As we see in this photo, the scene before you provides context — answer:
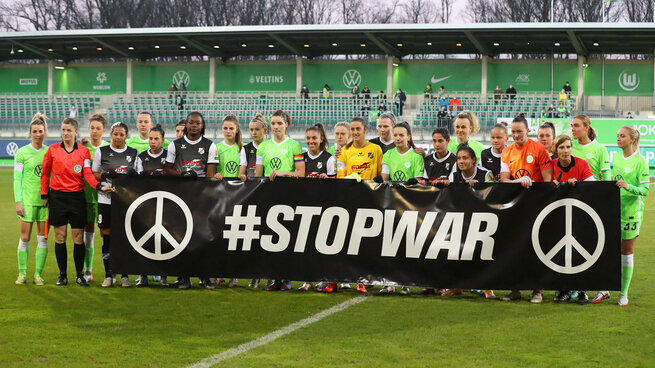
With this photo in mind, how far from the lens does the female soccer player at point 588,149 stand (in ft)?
24.5

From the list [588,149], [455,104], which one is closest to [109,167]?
[588,149]

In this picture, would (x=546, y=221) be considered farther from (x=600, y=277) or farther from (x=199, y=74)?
(x=199, y=74)

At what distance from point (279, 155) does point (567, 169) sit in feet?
9.36

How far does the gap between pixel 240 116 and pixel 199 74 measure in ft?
22.0

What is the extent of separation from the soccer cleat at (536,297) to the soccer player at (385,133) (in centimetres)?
211

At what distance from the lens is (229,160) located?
841 centimetres

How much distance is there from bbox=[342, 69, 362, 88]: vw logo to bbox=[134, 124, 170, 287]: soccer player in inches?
1362

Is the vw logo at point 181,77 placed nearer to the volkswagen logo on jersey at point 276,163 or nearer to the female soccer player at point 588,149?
the volkswagen logo on jersey at point 276,163

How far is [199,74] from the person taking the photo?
44062 mm

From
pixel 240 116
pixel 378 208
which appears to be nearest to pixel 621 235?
pixel 378 208

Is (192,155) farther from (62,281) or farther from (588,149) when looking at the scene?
(588,149)

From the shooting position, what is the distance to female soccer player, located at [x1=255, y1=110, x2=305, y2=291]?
7930mm

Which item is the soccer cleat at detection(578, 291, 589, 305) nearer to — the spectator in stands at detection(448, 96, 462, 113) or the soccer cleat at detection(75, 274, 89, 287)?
the soccer cleat at detection(75, 274, 89, 287)

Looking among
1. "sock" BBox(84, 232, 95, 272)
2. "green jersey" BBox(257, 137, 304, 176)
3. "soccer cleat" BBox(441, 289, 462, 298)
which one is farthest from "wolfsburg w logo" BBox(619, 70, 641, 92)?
"sock" BBox(84, 232, 95, 272)
